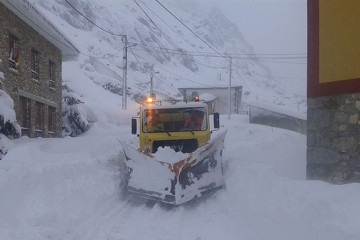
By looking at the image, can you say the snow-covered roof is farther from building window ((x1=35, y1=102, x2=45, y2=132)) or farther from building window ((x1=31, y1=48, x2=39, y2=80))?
building window ((x1=35, y1=102, x2=45, y2=132))

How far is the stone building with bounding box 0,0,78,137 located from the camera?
Answer: 15508 millimetres

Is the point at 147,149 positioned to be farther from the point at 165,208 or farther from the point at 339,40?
the point at 339,40

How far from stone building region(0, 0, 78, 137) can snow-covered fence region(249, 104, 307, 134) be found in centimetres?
1894

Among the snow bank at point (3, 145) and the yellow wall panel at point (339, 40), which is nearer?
the yellow wall panel at point (339, 40)

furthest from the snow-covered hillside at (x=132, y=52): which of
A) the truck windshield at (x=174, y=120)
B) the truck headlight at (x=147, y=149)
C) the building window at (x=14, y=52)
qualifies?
the truck headlight at (x=147, y=149)

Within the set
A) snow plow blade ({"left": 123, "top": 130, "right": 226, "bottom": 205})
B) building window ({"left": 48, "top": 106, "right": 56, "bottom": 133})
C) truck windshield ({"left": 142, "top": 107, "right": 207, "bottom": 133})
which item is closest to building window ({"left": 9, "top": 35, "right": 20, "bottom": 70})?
building window ({"left": 48, "top": 106, "right": 56, "bottom": 133})

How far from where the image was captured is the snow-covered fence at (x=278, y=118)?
1313 inches

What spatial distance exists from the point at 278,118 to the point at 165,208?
27775 millimetres

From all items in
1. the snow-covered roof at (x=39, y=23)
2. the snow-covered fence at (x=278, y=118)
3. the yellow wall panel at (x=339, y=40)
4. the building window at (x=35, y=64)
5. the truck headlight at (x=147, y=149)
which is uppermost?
the snow-covered roof at (x=39, y=23)

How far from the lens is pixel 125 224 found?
706 cm

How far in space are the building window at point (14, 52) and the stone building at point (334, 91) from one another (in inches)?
481

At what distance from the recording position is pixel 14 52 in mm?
16656

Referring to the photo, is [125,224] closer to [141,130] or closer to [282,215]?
[282,215]

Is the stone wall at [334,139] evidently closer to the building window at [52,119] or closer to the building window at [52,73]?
the building window at [52,119]
